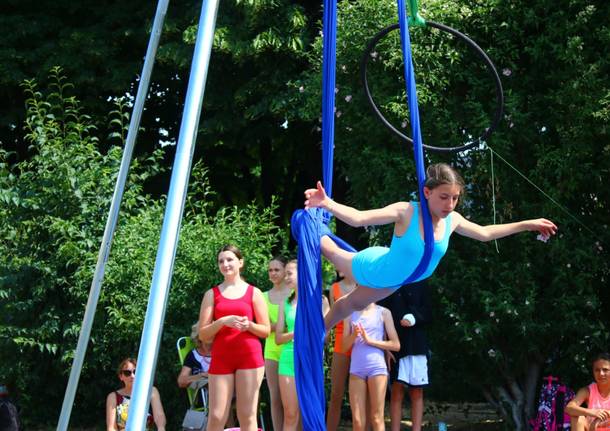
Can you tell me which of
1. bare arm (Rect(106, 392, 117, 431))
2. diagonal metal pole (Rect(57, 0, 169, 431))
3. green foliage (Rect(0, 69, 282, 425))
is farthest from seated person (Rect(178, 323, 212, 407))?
diagonal metal pole (Rect(57, 0, 169, 431))

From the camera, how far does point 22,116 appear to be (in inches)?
450

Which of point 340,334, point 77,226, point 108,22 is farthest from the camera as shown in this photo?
point 108,22

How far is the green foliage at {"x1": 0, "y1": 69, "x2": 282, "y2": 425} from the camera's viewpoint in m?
8.16

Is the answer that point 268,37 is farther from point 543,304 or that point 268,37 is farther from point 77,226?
point 543,304

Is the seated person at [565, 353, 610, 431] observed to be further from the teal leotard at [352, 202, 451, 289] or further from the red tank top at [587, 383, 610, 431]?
the teal leotard at [352, 202, 451, 289]

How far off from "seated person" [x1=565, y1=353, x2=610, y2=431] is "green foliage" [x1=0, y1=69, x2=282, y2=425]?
2849 mm

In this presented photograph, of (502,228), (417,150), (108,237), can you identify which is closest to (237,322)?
(108,237)

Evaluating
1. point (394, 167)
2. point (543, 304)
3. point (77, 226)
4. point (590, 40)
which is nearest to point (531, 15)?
point (590, 40)

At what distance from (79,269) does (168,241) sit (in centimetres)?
435

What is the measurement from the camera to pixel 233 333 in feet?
20.4

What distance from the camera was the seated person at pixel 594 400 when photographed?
249 inches

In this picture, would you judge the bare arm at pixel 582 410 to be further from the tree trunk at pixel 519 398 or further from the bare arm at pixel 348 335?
the bare arm at pixel 348 335

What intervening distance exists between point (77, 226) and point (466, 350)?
3.30m

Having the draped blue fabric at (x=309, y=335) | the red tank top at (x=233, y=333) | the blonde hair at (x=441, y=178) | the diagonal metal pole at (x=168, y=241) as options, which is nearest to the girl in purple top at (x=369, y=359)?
the red tank top at (x=233, y=333)
